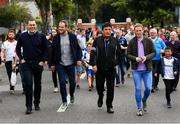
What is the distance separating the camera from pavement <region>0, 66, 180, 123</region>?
34.7 feet

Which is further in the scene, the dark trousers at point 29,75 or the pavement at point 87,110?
the dark trousers at point 29,75

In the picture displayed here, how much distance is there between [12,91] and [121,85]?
337 cm

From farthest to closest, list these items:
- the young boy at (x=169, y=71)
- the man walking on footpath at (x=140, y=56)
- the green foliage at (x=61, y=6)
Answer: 1. the green foliage at (x=61, y=6)
2. the young boy at (x=169, y=71)
3. the man walking on footpath at (x=140, y=56)

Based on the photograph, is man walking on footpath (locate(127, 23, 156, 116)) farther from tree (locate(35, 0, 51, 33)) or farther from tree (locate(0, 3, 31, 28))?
tree (locate(35, 0, 51, 33))

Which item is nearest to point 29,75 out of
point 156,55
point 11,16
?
point 156,55

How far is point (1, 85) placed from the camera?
17.4 m

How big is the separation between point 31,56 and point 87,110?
64.1 inches

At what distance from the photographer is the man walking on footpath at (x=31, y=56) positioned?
452 inches

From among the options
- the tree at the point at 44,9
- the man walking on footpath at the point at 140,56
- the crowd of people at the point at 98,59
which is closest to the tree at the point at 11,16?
the tree at the point at 44,9

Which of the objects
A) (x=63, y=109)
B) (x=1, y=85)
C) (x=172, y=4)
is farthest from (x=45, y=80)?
(x=172, y=4)

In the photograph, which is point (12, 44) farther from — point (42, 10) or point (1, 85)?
point (42, 10)

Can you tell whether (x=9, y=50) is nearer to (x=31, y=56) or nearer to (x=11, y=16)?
(x=31, y=56)

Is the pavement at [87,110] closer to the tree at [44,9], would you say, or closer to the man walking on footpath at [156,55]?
the man walking on footpath at [156,55]

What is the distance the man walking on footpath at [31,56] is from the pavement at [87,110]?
568 mm
